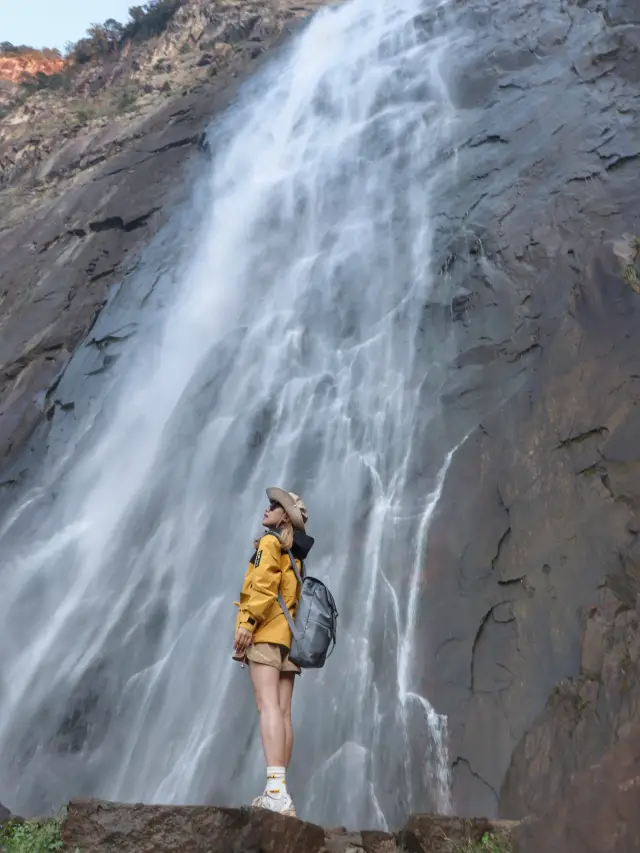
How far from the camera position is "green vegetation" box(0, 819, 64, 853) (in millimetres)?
3764

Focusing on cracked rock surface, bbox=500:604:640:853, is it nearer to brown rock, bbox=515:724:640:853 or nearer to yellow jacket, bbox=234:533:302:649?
brown rock, bbox=515:724:640:853

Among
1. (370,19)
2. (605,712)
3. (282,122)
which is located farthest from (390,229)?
(370,19)

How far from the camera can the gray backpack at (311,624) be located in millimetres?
3969

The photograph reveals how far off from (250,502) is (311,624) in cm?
546

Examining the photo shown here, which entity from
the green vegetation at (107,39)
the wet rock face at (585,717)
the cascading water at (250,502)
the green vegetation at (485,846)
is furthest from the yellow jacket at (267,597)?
the green vegetation at (107,39)

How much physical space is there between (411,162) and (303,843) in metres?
11.9

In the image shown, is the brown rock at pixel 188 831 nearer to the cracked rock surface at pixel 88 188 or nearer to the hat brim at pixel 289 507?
the hat brim at pixel 289 507

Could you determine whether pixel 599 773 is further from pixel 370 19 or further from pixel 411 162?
pixel 370 19

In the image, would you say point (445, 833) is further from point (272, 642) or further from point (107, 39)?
point (107, 39)

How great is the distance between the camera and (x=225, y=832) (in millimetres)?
3398

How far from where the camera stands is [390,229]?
12070mm

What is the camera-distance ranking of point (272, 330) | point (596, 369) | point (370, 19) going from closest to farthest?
point (596, 369)
point (272, 330)
point (370, 19)

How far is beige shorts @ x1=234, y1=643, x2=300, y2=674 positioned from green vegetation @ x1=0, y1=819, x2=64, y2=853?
1.32m

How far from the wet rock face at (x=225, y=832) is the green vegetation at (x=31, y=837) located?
0.19 meters
